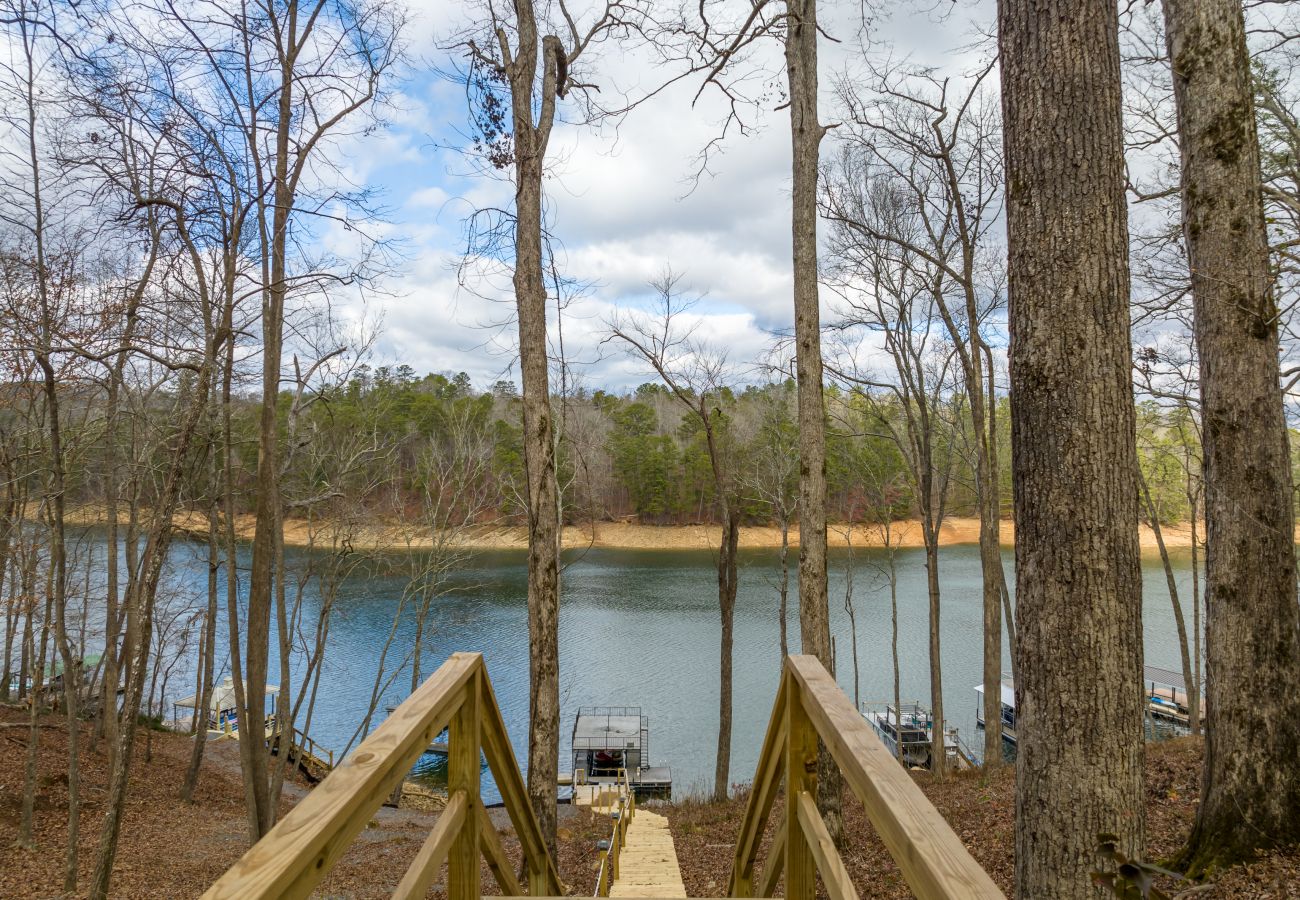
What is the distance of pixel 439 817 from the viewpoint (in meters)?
1.77

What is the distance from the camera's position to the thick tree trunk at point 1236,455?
3.62 metres

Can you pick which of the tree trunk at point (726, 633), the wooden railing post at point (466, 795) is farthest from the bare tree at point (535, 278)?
the tree trunk at point (726, 633)

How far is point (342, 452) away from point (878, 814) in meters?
14.5

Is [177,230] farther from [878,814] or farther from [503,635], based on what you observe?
[503,635]

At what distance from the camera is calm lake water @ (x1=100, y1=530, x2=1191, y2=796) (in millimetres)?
18844

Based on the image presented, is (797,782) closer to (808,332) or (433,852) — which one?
(433,852)

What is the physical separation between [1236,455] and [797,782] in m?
3.26

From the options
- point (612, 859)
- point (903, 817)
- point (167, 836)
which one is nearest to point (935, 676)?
point (612, 859)

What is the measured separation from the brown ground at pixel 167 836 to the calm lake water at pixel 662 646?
3.47m

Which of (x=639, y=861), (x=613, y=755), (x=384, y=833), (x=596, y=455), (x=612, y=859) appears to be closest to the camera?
(x=612, y=859)

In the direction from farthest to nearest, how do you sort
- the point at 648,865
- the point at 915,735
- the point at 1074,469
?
the point at 915,735, the point at 648,865, the point at 1074,469

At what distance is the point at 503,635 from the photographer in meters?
23.1

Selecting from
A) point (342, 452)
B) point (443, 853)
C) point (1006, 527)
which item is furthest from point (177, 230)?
point (1006, 527)

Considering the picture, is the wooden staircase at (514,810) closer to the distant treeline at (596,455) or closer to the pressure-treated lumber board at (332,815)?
the pressure-treated lumber board at (332,815)
